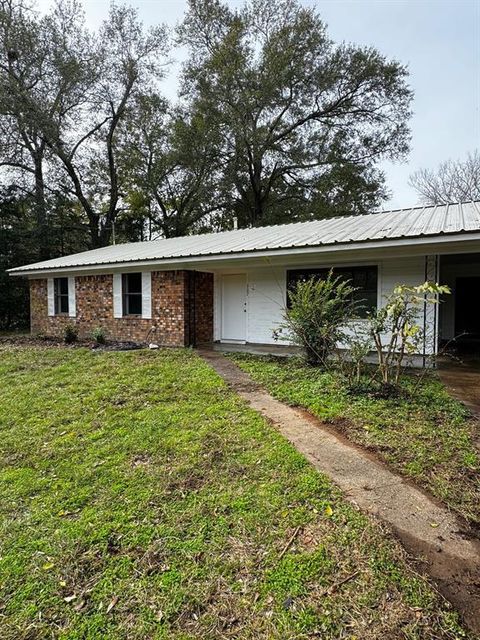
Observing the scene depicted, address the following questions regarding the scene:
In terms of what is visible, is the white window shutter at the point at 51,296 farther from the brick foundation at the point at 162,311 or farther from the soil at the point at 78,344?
the soil at the point at 78,344

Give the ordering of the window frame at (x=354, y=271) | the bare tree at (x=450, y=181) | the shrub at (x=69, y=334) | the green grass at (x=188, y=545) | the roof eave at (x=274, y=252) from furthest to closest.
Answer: the bare tree at (x=450, y=181)
the shrub at (x=69, y=334)
the window frame at (x=354, y=271)
the roof eave at (x=274, y=252)
the green grass at (x=188, y=545)

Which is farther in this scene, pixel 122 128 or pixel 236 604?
pixel 122 128

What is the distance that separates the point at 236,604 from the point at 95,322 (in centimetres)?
1082

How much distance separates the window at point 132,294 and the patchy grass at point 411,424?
5661mm

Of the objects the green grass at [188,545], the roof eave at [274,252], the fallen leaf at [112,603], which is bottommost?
the fallen leaf at [112,603]

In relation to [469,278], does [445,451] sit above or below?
below

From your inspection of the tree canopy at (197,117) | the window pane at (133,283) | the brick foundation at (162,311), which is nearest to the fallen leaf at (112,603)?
the brick foundation at (162,311)

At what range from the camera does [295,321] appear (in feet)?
22.6

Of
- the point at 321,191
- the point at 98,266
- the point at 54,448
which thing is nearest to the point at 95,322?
the point at 98,266

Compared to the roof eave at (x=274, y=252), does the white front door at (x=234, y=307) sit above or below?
below

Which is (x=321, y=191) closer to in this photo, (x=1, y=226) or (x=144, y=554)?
(x=1, y=226)

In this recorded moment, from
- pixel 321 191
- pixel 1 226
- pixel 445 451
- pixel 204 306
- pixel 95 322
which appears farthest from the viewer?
pixel 321 191

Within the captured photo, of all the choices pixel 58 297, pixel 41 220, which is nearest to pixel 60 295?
pixel 58 297

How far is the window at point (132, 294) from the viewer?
1088cm
